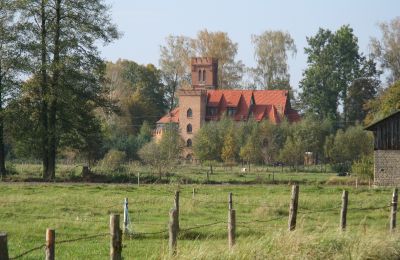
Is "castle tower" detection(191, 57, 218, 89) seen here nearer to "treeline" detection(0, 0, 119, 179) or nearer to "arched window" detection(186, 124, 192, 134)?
"arched window" detection(186, 124, 192, 134)

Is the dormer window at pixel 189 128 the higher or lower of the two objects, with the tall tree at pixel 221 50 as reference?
lower

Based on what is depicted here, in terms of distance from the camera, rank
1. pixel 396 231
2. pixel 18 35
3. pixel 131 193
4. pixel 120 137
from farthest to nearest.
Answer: pixel 120 137 → pixel 18 35 → pixel 131 193 → pixel 396 231

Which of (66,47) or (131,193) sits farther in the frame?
(66,47)

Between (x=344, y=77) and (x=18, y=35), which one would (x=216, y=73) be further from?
(x=18, y=35)

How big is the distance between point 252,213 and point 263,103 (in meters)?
82.7

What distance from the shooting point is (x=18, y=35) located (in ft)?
147

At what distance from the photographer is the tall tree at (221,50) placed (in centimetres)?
11356

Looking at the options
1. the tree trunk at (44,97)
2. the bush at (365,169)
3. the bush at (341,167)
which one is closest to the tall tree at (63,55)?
the tree trunk at (44,97)

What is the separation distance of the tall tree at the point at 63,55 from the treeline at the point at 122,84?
6cm

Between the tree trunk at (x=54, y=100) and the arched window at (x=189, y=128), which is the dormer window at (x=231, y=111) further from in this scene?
the tree trunk at (x=54, y=100)

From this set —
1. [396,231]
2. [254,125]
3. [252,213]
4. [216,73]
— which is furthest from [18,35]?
[216,73]

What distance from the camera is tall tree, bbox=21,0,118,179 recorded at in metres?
44.8

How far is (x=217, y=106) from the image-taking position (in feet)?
351

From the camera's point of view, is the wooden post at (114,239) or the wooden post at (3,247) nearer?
the wooden post at (3,247)
